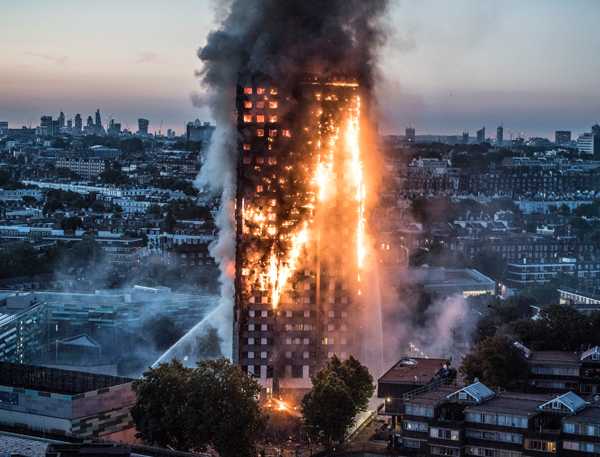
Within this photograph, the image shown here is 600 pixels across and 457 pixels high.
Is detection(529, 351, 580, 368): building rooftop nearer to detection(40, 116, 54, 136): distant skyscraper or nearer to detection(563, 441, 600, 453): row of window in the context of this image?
detection(563, 441, 600, 453): row of window

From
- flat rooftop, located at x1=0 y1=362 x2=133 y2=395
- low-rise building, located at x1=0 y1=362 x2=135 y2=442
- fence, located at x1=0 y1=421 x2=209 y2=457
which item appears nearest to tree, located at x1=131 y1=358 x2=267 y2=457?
fence, located at x1=0 y1=421 x2=209 y2=457

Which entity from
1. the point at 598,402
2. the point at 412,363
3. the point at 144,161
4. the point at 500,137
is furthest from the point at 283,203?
the point at 500,137

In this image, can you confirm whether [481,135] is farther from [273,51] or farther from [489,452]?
[489,452]

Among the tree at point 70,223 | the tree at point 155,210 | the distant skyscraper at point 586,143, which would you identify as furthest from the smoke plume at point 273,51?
the distant skyscraper at point 586,143

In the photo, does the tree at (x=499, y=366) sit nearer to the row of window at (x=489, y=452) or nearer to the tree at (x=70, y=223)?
the row of window at (x=489, y=452)

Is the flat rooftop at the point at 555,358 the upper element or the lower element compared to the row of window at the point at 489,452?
upper

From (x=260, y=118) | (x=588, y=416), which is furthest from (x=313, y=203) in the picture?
(x=588, y=416)

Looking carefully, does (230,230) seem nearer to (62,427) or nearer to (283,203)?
(283,203)
